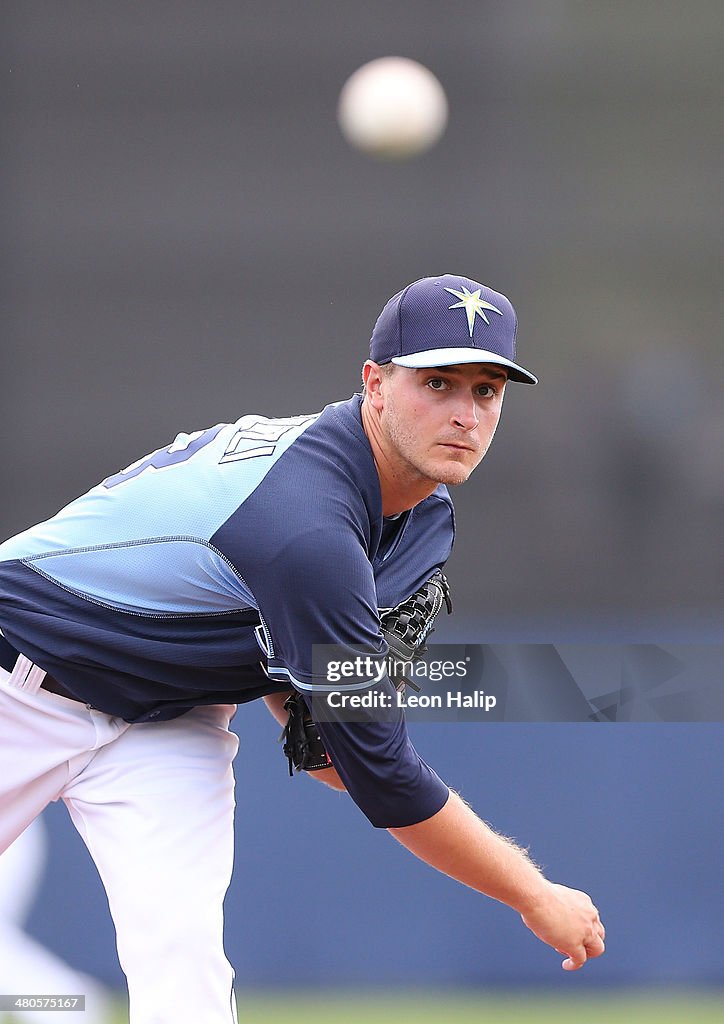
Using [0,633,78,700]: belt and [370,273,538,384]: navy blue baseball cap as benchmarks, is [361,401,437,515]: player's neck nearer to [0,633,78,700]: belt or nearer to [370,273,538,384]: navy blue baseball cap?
[370,273,538,384]: navy blue baseball cap

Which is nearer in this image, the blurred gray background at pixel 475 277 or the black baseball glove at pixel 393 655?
the black baseball glove at pixel 393 655

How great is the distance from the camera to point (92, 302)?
3270 millimetres

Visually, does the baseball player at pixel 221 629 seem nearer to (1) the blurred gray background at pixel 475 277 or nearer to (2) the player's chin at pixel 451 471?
(2) the player's chin at pixel 451 471

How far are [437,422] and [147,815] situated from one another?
0.75 meters

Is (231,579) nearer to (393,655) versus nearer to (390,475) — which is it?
(390,475)

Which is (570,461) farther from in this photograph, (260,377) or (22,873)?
(22,873)

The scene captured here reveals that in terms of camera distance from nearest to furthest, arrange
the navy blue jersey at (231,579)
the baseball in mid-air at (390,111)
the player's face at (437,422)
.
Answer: the navy blue jersey at (231,579) → the player's face at (437,422) → the baseball in mid-air at (390,111)

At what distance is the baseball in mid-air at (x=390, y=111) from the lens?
3215 millimetres

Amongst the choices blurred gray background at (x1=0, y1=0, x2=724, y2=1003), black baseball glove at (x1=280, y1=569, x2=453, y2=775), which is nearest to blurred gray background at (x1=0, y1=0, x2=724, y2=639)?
blurred gray background at (x1=0, y1=0, x2=724, y2=1003)

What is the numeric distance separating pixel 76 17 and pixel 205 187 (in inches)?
19.7

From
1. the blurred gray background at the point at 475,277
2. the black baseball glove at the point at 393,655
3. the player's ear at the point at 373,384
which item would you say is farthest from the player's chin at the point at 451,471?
the blurred gray background at the point at 475,277

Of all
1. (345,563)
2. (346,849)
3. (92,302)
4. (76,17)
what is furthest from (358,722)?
(76,17)

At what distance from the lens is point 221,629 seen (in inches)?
79.6

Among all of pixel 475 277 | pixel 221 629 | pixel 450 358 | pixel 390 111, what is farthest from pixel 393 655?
pixel 390 111
